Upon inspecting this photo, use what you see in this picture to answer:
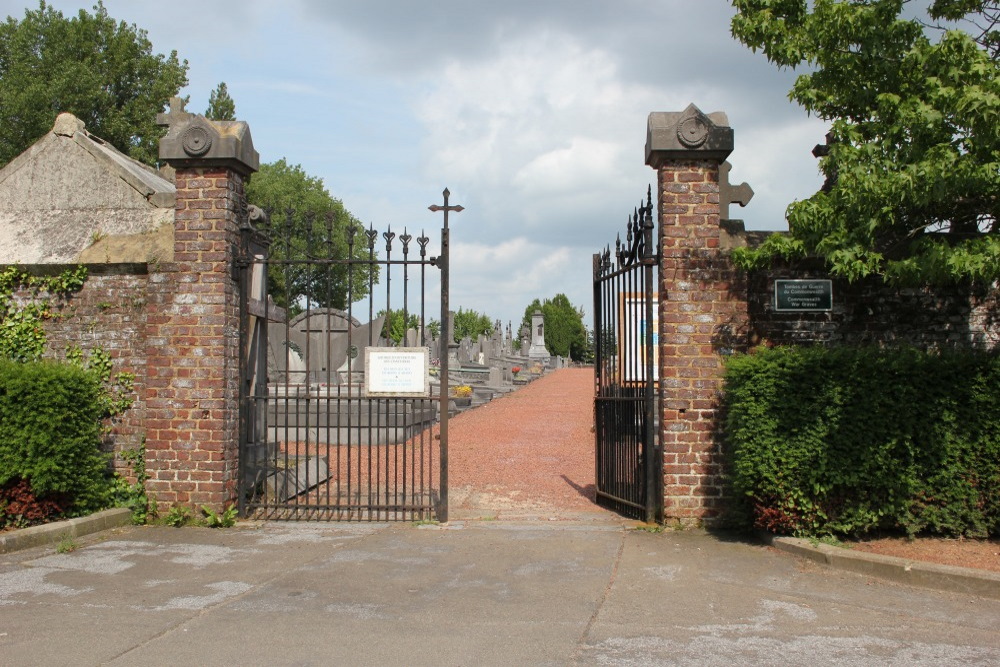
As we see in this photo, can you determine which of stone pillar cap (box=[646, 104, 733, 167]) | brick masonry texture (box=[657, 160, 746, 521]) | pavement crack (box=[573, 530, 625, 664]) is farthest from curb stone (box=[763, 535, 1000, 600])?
stone pillar cap (box=[646, 104, 733, 167])

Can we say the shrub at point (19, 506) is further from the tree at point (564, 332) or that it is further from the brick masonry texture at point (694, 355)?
the tree at point (564, 332)

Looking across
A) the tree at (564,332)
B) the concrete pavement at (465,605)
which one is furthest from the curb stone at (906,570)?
the tree at (564,332)

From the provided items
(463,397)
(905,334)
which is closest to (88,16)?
(463,397)

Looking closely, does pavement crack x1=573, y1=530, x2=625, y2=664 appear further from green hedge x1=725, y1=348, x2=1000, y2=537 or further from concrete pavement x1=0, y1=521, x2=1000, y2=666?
green hedge x1=725, y1=348, x2=1000, y2=537

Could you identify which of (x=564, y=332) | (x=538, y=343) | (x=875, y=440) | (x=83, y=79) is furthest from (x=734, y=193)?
(x=564, y=332)

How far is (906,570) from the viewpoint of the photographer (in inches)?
217

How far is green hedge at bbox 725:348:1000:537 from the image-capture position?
5980 mm

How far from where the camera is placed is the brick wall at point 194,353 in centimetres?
752

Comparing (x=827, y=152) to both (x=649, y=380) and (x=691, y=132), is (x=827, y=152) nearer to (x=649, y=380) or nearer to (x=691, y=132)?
(x=691, y=132)

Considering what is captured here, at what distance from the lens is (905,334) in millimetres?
7148

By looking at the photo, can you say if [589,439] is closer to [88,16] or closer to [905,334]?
[905,334]

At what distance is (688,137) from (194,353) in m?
4.98

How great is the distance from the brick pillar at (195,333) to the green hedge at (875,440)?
472 cm

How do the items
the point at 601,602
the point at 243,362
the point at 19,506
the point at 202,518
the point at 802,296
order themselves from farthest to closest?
the point at 243,362 < the point at 202,518 < the point at 802,296 < the point at 19,506 < the point at 601,602
